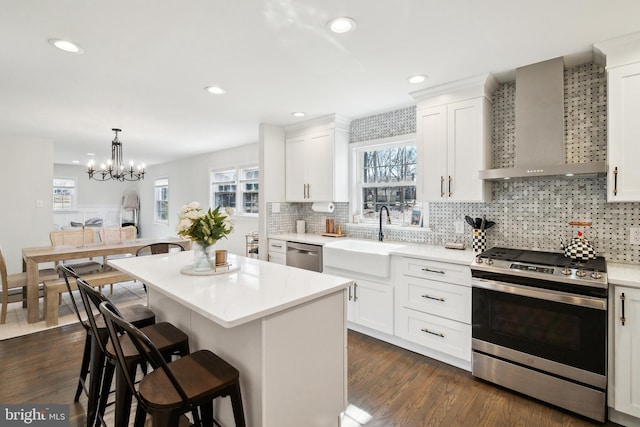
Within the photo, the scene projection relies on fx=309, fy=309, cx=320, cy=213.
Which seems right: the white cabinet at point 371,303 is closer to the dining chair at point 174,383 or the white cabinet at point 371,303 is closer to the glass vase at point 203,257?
the glass vase at point 203,257

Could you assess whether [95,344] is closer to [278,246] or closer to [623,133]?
[278,246]

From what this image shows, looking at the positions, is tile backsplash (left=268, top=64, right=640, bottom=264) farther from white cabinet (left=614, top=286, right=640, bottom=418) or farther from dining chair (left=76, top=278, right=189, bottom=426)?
dining chair (left=76, top=278, right=189, bottom=426)

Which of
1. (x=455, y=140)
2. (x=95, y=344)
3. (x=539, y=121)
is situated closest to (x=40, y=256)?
(x=95, y=344)

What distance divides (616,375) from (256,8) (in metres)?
3.02

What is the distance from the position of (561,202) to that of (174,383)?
9.65 ft

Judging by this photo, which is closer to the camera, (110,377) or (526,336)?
(110,377)

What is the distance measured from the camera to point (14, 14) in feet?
5.82

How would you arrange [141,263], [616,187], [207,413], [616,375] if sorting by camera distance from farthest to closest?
1. [141,263]
2. [616,187]
3. [616,375]
4. [207,413]

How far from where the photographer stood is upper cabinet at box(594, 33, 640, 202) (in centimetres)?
201

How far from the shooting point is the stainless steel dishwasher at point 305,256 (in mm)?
3439

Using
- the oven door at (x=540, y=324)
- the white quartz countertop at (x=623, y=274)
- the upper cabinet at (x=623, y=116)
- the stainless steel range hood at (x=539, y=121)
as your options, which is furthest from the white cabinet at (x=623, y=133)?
the oven door at (x=540, y=324)

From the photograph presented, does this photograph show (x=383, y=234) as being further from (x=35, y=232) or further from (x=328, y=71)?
(x=35, y=232)

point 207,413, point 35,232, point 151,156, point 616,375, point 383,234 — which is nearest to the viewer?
point 207,413

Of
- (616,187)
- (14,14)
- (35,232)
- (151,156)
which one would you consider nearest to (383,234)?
(616,187)
